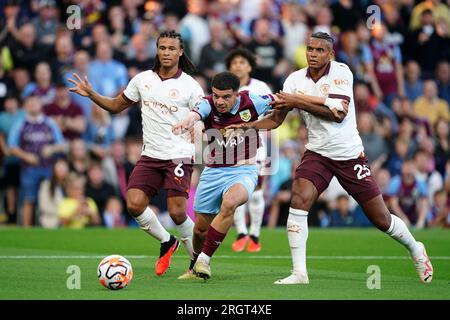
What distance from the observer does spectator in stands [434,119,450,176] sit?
24375 mm

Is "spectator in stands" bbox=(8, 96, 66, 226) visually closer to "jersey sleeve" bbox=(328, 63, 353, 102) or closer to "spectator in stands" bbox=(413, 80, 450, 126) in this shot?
"spectator in stands" bbox=(413, 80, 450, 126)

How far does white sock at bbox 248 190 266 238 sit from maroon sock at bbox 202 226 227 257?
16.6 ft

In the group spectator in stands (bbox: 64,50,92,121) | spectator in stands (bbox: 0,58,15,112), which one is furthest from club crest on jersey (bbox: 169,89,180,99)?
spectator in stands (bbox: 0,58,15,112)

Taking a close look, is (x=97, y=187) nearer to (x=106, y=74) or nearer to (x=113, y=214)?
(x=113, y=214)

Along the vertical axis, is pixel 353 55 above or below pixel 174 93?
above

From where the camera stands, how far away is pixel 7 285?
36.3 feet

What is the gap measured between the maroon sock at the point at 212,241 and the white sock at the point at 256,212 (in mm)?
5055

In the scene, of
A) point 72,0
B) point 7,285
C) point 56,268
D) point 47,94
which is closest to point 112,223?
point 47,94

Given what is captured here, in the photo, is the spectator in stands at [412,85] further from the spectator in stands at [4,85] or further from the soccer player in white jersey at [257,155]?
the spectator in stands at [4,85]

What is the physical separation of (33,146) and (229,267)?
8.64m

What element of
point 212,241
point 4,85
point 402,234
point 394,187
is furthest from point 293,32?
point 212,241

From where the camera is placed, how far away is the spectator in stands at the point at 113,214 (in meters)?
21.5

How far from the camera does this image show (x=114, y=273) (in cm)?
1073
